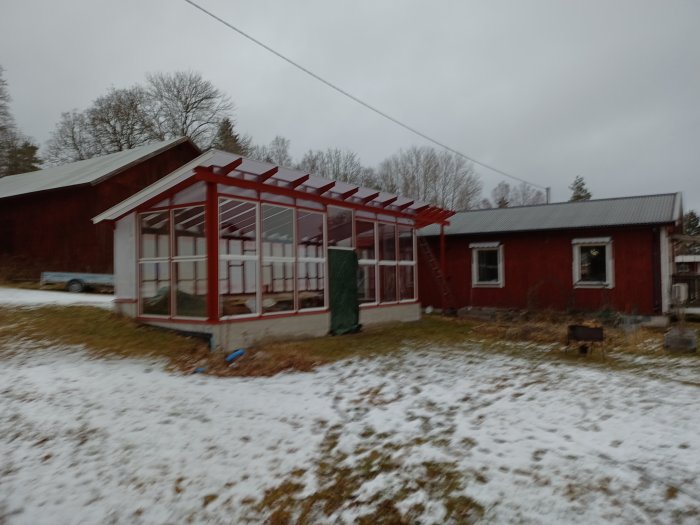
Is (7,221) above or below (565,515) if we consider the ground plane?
above

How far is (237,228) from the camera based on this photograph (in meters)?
10.3

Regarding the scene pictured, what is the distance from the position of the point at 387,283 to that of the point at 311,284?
344 centimetres

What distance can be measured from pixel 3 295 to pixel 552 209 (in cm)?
1857

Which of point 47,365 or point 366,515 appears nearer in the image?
point 366,515

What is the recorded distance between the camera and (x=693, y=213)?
44.1 m

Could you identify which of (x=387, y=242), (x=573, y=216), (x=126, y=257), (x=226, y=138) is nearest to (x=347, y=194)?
(x=387, y=242)

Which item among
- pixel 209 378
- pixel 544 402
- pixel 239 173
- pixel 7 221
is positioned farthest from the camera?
pixel 7 221

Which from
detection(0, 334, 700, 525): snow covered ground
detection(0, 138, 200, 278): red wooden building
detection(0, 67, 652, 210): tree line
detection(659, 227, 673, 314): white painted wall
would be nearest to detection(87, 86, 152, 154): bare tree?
detection(0, 67, 652, 210): tree line

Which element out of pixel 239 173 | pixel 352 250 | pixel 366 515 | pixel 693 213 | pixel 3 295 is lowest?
pixel 366 515

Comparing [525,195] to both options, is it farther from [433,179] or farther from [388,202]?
[388,202]

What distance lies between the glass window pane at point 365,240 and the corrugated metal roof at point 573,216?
5005 millimetres

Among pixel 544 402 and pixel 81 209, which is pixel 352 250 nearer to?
pixel 544 402

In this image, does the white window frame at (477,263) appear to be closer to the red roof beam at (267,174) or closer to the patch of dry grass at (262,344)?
the patch of dry grass at (262,344)

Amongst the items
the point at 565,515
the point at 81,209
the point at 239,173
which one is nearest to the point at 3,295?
the point at 81,209
